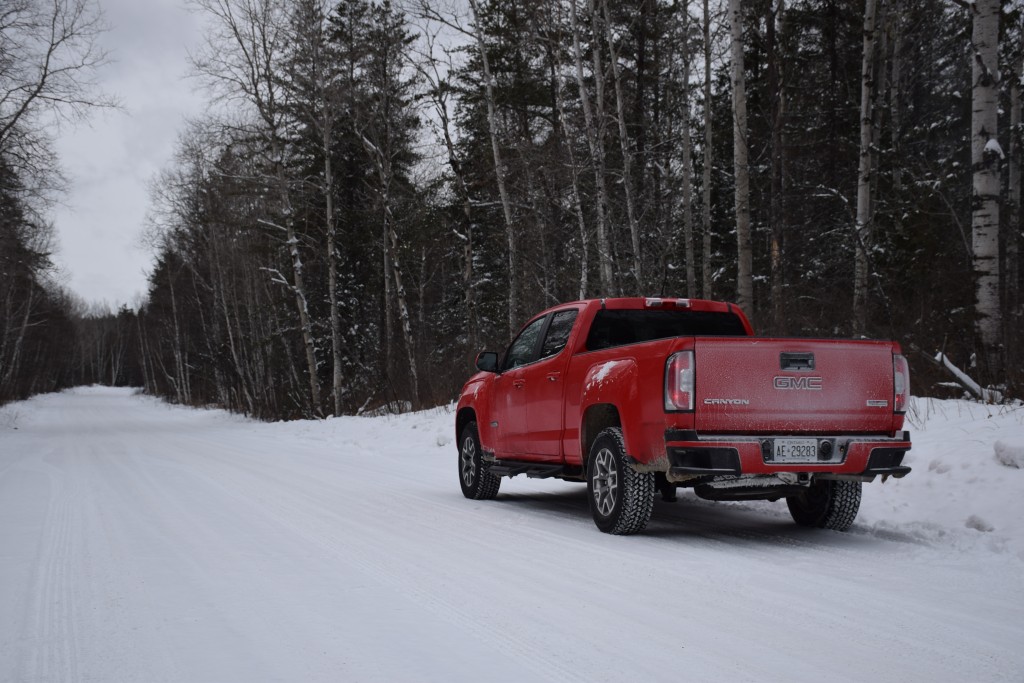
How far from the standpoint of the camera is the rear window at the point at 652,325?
7730 mm

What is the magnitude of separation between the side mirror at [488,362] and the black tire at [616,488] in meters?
2.26

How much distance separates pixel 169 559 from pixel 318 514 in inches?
84.7

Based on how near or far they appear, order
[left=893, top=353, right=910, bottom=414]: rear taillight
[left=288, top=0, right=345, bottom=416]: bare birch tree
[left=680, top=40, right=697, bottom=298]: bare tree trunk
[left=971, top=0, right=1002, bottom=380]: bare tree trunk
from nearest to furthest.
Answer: [left=893, top=353, right=910, bottom=414]: rear taillight < [left=971, top=0, right=1002, bottom=380]: bare tree trunk < [left=680, top=40, right=697, bottom=298]: bare tree trunk < [left=288, top=0, right=345, bottom=416]: bare birch tree

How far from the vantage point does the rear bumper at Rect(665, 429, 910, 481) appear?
18.9ft

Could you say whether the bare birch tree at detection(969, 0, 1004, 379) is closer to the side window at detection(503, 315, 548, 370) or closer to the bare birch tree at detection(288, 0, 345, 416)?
the side window at detection(503, 315, 548, 370)

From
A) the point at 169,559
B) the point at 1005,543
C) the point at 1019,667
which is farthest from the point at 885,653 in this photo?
the point at 169,559

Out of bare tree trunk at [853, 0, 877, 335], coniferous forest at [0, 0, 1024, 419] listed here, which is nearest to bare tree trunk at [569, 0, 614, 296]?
coniferous forest at [0, 0, 1024, 419]

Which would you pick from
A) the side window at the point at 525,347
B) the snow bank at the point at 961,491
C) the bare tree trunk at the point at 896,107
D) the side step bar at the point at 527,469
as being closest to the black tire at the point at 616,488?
the side step bar at the point at 527,469

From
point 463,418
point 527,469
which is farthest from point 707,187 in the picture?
point 527,469

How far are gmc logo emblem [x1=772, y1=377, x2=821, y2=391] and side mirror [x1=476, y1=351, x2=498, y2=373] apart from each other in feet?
11.9

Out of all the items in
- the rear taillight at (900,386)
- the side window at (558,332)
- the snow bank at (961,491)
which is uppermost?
the side window at (558,332)

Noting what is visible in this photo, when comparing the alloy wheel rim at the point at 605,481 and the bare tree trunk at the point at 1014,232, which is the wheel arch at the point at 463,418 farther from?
the bare tree trunk at the point at 1014,232

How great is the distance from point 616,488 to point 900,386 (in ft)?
7.70

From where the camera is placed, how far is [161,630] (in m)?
4.12
